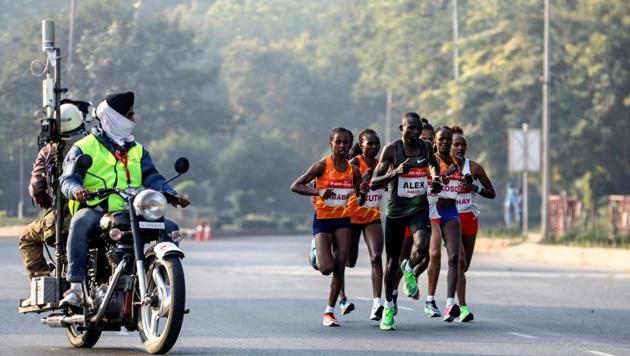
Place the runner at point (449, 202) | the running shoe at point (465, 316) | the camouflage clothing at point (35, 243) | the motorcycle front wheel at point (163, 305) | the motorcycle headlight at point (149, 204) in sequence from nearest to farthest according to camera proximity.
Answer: the motorcycle front wheel at point (163, 305) → the motorcycle headlight at point (149, 204) → the camouflage clothing at point (35, 243) → the running shoe at point (465, 316) → the runner at point (449, 202)

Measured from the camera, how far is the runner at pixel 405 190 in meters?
15.2

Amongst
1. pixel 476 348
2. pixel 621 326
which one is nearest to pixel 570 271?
pixel 621 326

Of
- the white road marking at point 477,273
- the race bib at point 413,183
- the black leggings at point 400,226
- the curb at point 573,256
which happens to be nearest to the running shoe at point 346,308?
the black leggings at point 400,226

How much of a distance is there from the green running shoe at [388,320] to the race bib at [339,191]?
1.11 meters

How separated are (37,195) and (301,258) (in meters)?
22.9

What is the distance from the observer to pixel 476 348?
13070mm

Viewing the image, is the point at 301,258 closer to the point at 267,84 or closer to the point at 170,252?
the point at 170,252

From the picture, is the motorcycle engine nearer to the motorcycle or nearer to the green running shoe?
the motorcycle

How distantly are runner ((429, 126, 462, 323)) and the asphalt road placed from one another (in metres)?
0.69

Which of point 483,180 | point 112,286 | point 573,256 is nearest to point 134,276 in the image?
point 112,286

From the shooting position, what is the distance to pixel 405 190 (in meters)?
15.4

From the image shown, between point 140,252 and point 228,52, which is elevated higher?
point 228,52

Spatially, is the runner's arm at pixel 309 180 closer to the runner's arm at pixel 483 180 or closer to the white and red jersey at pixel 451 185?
the white and red jersey at pixel 451 185

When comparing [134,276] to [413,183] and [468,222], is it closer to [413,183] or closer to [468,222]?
[413,183]
